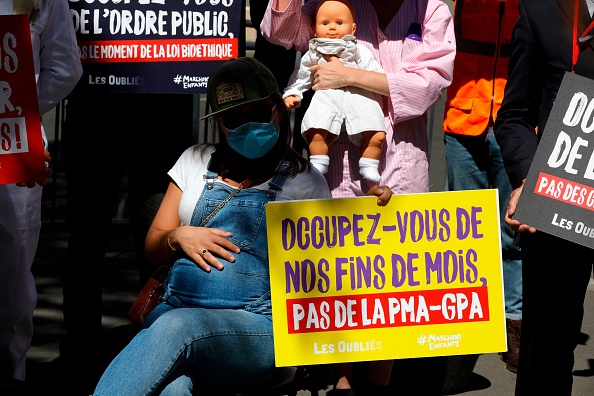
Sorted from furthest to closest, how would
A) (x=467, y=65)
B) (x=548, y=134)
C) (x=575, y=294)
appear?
(x=467, y=65) < (x=575, y=294) < (x=548, y=134)

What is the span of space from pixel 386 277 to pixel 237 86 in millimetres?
877

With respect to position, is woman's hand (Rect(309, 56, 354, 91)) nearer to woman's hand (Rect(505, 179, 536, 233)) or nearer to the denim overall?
the denim overall

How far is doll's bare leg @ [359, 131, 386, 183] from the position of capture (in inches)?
184

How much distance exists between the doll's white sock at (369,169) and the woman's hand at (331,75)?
0.33m

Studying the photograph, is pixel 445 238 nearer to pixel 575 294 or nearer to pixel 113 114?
pixel 575 294

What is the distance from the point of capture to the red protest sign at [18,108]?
3.96 metres

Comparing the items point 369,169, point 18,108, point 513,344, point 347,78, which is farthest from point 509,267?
point 18,108

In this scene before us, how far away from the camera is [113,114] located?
201 inches

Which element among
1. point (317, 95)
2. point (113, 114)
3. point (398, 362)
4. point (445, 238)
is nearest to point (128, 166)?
point (113, 114)

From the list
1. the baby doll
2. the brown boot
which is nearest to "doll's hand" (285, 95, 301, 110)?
the baby doll

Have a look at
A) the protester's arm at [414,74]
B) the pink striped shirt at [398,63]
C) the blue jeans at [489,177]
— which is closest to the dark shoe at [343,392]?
the pink striped shirt at [398,63]

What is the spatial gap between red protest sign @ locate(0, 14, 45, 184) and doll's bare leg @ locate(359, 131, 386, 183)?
138cm

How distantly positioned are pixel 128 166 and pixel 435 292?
1912 mm

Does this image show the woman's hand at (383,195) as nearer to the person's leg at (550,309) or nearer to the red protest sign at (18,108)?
the person's leg at (550,309)
